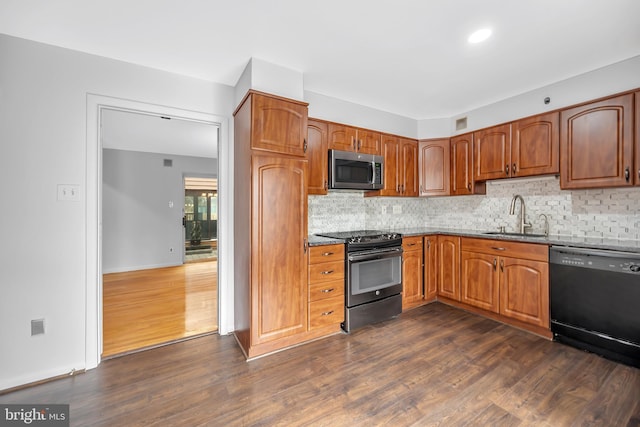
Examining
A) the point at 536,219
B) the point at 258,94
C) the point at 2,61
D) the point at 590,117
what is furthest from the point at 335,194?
the point at 2,61

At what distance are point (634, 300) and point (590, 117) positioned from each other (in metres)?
1.63

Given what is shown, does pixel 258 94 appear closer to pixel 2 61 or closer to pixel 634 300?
pixel 2 61

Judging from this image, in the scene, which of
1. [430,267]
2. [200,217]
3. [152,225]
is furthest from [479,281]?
[200,217]

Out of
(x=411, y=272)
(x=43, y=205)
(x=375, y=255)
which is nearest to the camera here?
(x=43, y=205)

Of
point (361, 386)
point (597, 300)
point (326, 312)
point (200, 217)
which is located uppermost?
point (200, 217)

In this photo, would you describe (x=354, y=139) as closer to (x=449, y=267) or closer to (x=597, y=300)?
(x=449, y=267)

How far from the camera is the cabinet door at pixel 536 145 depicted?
9.11 feet

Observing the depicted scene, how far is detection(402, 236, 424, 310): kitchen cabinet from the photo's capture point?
130 inches

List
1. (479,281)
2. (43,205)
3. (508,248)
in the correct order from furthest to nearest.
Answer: (479,281), (508,248), (43,205)

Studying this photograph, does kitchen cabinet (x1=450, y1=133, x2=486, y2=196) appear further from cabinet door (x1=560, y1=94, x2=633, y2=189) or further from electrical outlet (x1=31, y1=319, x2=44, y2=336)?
electrical outlet (x1=31, y1=319, x2=44, y2=336)

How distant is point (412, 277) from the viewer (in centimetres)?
338

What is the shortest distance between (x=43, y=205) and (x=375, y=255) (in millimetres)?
2881

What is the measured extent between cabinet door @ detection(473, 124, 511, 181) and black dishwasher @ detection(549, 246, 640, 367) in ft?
3.59

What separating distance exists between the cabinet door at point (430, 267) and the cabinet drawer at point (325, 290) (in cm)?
135
